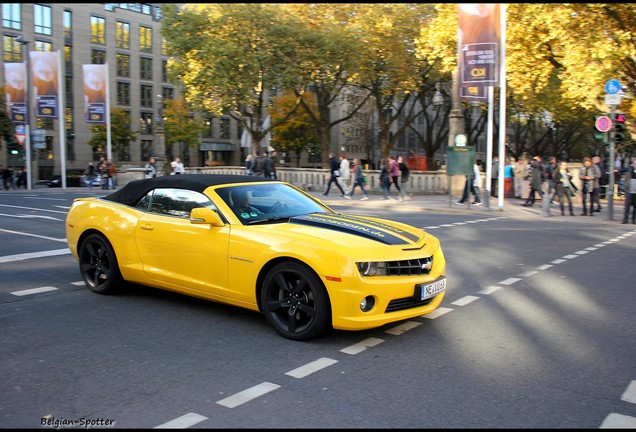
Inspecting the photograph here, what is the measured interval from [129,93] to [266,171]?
43.1 metres

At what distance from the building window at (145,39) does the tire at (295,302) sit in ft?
209

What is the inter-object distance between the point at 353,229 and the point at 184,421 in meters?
2.57

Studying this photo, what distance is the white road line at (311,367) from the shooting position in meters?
4.43

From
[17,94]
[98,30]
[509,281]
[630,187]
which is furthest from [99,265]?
[98,30]

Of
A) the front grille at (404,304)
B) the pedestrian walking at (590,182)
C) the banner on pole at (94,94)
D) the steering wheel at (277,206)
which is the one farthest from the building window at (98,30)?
the front grille at (404,304)

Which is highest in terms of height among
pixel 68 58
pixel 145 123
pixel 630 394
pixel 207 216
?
pixel 68 58

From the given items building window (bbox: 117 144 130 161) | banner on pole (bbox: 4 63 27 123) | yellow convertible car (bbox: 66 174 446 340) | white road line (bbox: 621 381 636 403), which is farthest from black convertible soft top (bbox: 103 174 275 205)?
building window (bbox: 117 144 130 161)

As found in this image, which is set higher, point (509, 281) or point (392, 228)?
point (392, 228)

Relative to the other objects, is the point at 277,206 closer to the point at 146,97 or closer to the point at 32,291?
the point at 32,291

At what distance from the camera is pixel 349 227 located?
5.65 metres

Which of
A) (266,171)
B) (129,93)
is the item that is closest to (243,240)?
(266,171)

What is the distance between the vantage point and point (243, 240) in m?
5.58

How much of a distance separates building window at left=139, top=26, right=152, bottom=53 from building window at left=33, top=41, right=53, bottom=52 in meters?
10.6

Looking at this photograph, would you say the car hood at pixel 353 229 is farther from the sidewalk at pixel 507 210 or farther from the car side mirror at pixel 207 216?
the sidewalk at pixel 507 210
